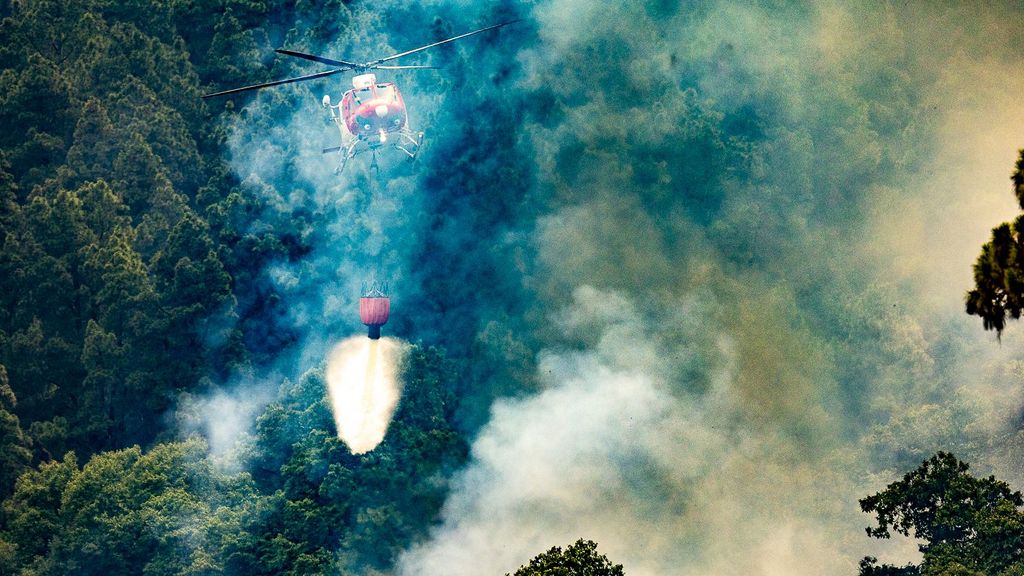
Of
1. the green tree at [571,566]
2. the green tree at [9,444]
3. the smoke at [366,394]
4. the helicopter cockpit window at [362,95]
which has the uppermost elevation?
the green tree at [9,444]

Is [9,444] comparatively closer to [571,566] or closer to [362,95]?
[362,95]

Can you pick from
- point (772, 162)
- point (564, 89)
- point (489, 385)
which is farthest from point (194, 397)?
point (772, 162)

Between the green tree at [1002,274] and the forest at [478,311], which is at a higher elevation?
the forest at [478,311]

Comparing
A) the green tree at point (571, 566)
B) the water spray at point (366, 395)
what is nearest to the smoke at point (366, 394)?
the water spray at point (366, 395)

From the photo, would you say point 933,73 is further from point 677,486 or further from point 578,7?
point 677,486

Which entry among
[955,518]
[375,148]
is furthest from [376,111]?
[955,518]

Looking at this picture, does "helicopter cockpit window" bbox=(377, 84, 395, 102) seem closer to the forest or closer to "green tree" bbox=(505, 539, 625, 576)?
the forest

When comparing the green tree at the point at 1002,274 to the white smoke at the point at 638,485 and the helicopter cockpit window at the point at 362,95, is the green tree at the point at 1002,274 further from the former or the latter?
the white smoke at the point at 638,485
